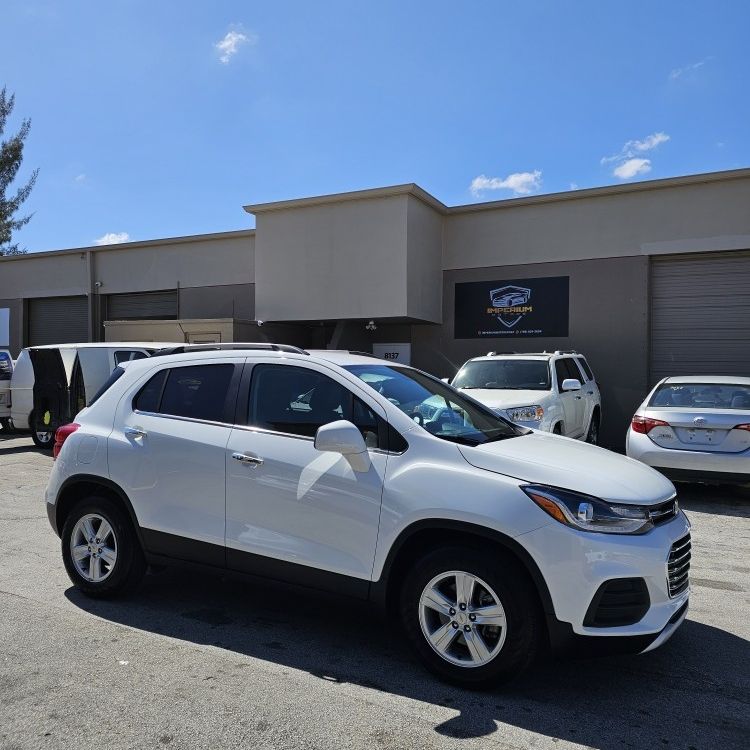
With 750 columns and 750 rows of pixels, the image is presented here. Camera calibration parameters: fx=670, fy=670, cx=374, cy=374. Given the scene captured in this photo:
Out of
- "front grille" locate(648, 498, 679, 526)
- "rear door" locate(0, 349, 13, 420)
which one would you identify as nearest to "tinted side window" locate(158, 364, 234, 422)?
"front grille" locate(648, 498, 679, 526)

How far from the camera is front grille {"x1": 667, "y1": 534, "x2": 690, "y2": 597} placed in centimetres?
339

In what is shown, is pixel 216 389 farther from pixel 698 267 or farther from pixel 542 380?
pixel 698 267

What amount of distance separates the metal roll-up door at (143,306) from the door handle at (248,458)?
696 inches

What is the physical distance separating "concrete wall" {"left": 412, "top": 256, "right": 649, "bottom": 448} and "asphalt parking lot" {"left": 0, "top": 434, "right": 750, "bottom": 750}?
33.2ft

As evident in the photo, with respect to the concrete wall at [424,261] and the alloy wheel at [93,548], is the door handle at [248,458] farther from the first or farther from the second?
the concrete wall at [424,261]

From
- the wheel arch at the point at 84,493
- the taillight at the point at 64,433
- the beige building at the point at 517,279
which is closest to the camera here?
the wheel arch at the point at 84,493

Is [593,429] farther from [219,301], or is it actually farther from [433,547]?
[219,301]

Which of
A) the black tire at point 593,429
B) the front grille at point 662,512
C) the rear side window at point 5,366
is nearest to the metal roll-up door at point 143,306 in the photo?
the rear side window at point 5,366

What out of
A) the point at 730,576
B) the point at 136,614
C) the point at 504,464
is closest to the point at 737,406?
the point at 730,576

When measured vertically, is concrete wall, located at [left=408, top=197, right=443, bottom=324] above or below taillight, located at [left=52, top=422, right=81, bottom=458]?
above

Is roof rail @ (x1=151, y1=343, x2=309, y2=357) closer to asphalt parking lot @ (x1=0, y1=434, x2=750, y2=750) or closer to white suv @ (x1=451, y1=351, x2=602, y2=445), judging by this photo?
asphalt parking lot @ (x1=0, y1=434, x2=750, y2=750)

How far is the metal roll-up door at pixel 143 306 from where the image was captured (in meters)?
21.1

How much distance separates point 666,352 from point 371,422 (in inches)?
495

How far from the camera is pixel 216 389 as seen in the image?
446 centimetres
